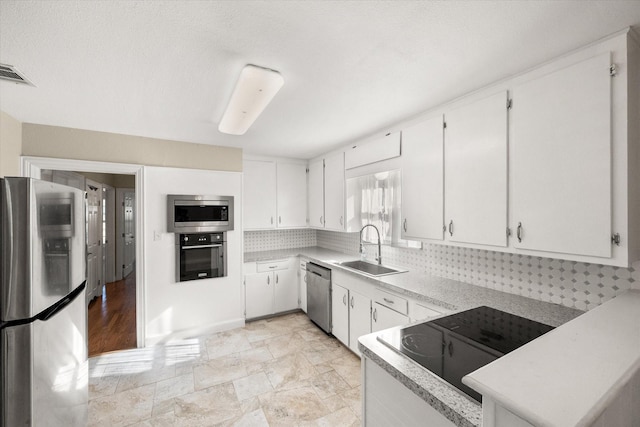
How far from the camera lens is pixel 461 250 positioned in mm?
2340

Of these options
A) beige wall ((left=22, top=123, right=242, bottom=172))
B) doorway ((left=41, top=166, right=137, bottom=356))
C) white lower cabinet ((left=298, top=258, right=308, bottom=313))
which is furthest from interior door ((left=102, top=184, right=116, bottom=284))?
white lower cabinet ((left=298, top=258, right=308, bottom=313))

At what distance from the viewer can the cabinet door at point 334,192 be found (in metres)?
3.45

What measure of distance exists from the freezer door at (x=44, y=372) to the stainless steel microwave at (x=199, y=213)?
1837 millimetres

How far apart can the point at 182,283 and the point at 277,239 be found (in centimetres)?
153

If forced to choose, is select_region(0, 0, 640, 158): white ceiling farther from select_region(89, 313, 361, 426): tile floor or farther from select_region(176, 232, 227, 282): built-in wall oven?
select_region(89, 313, 361, 426): tile floor

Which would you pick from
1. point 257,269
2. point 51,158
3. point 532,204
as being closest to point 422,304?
point 532,204

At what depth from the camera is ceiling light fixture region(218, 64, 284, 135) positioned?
1582 millimetres

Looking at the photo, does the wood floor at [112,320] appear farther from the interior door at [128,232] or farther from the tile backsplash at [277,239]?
the tile backsplash at [277,239]

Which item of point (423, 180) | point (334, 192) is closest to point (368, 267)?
point (334, 192)

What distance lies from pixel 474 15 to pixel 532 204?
107 centimetres

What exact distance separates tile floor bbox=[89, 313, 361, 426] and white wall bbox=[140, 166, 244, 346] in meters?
0.20

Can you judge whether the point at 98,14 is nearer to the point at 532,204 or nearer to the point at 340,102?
the point at 340,102

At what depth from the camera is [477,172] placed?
73.2 inches

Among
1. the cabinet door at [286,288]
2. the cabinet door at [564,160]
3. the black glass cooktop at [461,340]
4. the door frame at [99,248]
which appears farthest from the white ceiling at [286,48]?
the door frame at [99,248]
